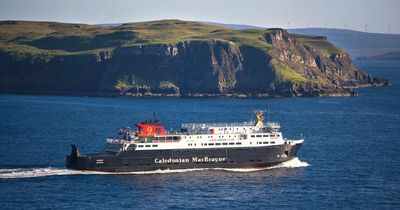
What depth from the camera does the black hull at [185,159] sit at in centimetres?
9231

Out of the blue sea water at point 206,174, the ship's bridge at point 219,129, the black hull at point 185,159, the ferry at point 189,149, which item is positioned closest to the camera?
the blue sea water at point 206,174

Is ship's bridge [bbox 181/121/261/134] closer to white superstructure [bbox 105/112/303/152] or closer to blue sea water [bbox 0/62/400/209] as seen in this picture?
white superstructure [bbox 105/112/303/152]

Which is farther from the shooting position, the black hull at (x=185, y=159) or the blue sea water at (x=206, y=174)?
the black hull at (x=185, y=159)

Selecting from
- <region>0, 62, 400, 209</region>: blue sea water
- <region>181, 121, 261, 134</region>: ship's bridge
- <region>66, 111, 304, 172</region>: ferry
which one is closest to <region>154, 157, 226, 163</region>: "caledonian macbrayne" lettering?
<region>66, 111, 304, 172</region>: ferry

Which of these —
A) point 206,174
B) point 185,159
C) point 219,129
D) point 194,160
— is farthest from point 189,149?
point 219,129

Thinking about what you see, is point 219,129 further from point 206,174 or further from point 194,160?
point 206,174

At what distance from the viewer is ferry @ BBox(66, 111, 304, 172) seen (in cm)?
9294

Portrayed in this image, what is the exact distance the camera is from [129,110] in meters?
170

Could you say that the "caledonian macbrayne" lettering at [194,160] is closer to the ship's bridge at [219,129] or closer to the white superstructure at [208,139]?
the white superstructure at [208,139]

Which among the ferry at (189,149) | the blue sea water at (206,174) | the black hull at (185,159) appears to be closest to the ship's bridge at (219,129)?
the ferry at (189,149)

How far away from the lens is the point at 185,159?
9494 centimetres

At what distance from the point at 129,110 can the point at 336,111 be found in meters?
38.6

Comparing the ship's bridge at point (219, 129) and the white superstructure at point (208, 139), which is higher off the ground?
the ship's bridge at point (219, 129)

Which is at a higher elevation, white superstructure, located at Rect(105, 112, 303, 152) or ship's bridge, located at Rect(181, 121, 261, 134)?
ship's bridge, located at Rect(181, 121, 261, 134)
